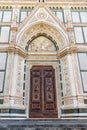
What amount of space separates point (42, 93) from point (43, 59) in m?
1.93

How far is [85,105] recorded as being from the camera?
25.7 feet

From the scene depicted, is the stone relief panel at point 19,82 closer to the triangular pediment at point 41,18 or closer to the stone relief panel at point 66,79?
the stone relief panel at point 66,79

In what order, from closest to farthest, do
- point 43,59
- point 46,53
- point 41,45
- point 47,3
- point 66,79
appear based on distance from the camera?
1. point 66,79
2. point 43,59
3. point 46,53
4. point 41,45
5. point 47,3

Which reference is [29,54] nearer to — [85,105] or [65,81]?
[65,81]

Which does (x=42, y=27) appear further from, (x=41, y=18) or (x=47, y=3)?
(x=47, y=3)

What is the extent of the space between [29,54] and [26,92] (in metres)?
2.15

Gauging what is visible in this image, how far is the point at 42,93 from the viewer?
28.4 feet

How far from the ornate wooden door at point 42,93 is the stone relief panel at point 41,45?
3.67 ft

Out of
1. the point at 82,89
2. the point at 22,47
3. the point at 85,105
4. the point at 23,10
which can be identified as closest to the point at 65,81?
the point at 82,89

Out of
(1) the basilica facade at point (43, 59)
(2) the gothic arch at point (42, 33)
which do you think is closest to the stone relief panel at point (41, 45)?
(1) the basilica facade at point (43, 59)

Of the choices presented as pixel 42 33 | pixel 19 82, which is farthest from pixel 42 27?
pixel 19 82

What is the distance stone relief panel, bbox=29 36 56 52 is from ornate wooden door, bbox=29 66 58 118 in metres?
1.12

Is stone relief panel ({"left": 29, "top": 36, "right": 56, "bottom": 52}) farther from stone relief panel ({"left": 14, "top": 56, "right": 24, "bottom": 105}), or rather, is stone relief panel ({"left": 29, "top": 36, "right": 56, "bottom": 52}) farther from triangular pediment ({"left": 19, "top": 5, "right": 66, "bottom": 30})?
stone relief panel ({"left": 14, "top": 56, "right": 24, "bottom": 105})

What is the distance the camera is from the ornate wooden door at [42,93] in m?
8.23
